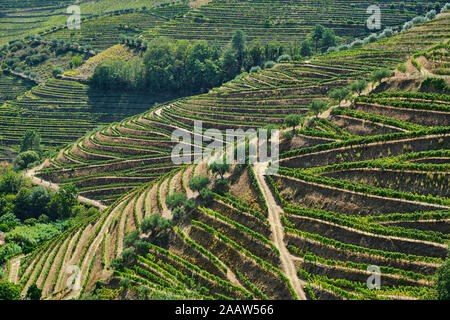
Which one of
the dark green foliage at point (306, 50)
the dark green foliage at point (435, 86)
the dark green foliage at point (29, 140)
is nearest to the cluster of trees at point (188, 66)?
the dark green foliage at point (306, 50)

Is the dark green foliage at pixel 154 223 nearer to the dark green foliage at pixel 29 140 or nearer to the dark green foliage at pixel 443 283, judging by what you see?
the dark green foliage at pixel 443 283

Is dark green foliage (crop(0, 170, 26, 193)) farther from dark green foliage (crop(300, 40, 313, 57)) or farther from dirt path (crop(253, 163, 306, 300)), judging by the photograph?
dark green foliage (crop(300, 40, 313, 57))

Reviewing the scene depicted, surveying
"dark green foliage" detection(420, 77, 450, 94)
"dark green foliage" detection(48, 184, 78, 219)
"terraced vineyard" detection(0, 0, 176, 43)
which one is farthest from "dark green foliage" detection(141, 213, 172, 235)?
"terraced vineyard" detection(0, 0, 176, 43)

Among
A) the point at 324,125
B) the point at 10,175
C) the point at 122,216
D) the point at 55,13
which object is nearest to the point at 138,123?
the point at 10,175

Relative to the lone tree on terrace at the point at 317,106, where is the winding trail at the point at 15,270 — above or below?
below

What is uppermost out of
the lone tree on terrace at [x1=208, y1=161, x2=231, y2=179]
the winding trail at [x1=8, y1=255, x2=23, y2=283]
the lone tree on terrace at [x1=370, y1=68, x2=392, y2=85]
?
the lone tree on terrace at [x1=370, y1=68, x2=392, y2=85]

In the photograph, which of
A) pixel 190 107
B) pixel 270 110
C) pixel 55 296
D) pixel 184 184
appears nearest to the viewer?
pixel 55 296

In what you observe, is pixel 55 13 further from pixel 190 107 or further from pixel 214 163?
pixel 214 163
